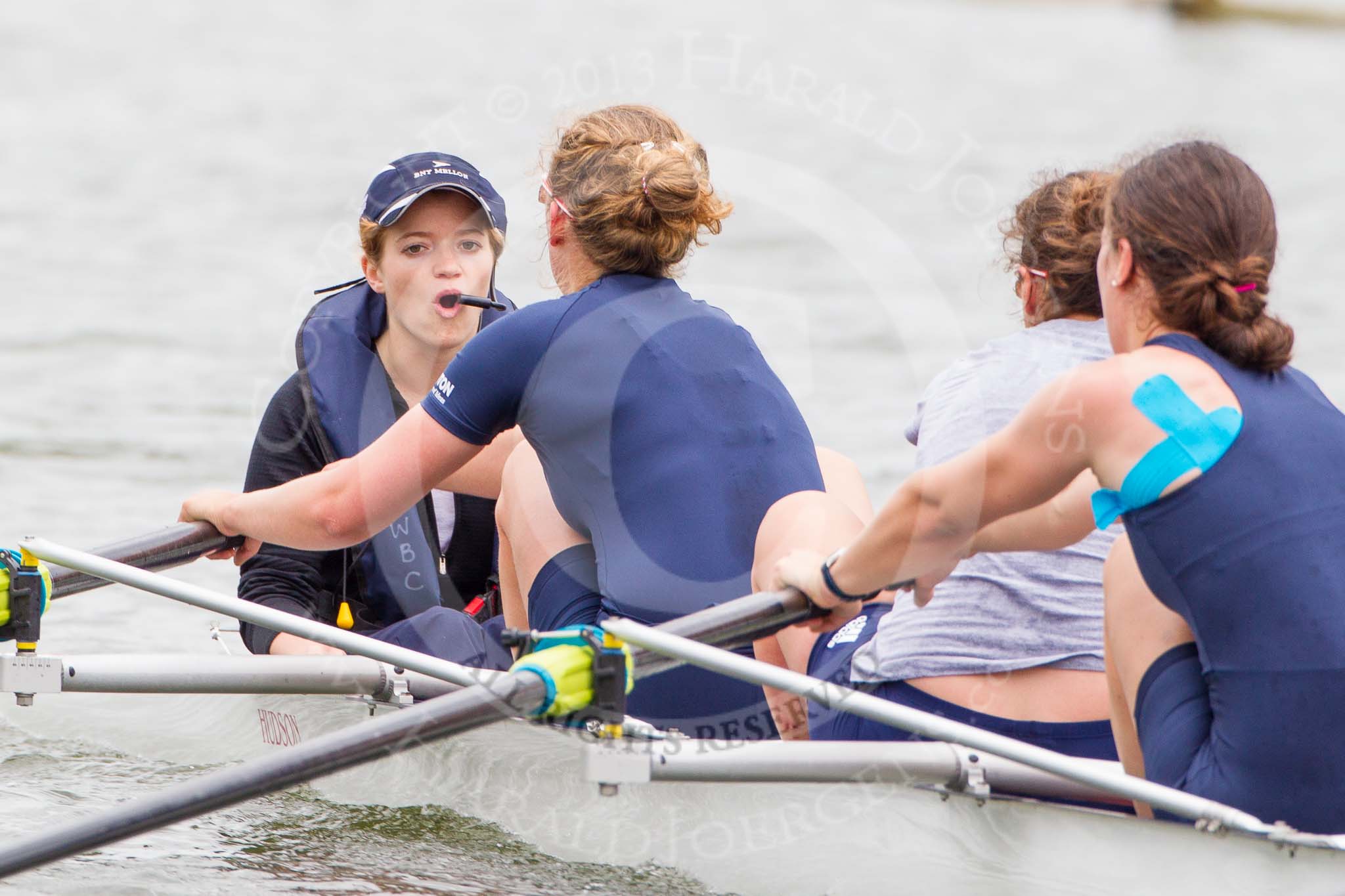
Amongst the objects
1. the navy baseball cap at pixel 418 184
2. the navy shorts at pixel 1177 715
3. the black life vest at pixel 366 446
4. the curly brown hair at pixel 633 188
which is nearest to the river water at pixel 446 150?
the curly brown hair at pixel 633 188

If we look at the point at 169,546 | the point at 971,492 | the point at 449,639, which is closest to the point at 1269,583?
the point at 971,492

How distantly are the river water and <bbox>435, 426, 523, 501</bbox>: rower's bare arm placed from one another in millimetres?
615

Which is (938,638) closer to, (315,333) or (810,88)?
(315,333)

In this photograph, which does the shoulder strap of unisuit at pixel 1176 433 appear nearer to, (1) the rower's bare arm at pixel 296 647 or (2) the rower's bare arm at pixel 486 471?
(2) the rower's bare arm at pixel 486 471

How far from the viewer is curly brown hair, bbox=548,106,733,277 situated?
10.8 ft

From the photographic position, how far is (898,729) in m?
3.03

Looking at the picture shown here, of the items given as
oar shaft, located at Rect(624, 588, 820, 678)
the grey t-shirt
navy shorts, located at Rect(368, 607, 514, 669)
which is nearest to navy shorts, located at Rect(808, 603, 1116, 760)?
the grey t-shirt

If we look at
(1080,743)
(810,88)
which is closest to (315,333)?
(1080,743)

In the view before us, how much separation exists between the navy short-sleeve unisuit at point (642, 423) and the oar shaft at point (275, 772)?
1.87 feet

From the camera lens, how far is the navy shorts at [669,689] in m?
3.42

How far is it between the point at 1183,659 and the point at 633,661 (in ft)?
3.09

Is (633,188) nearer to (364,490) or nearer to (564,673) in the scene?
(364,490)

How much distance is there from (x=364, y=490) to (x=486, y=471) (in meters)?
0.77

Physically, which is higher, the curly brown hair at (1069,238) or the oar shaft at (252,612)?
the curly brown hair at (1069,238)
